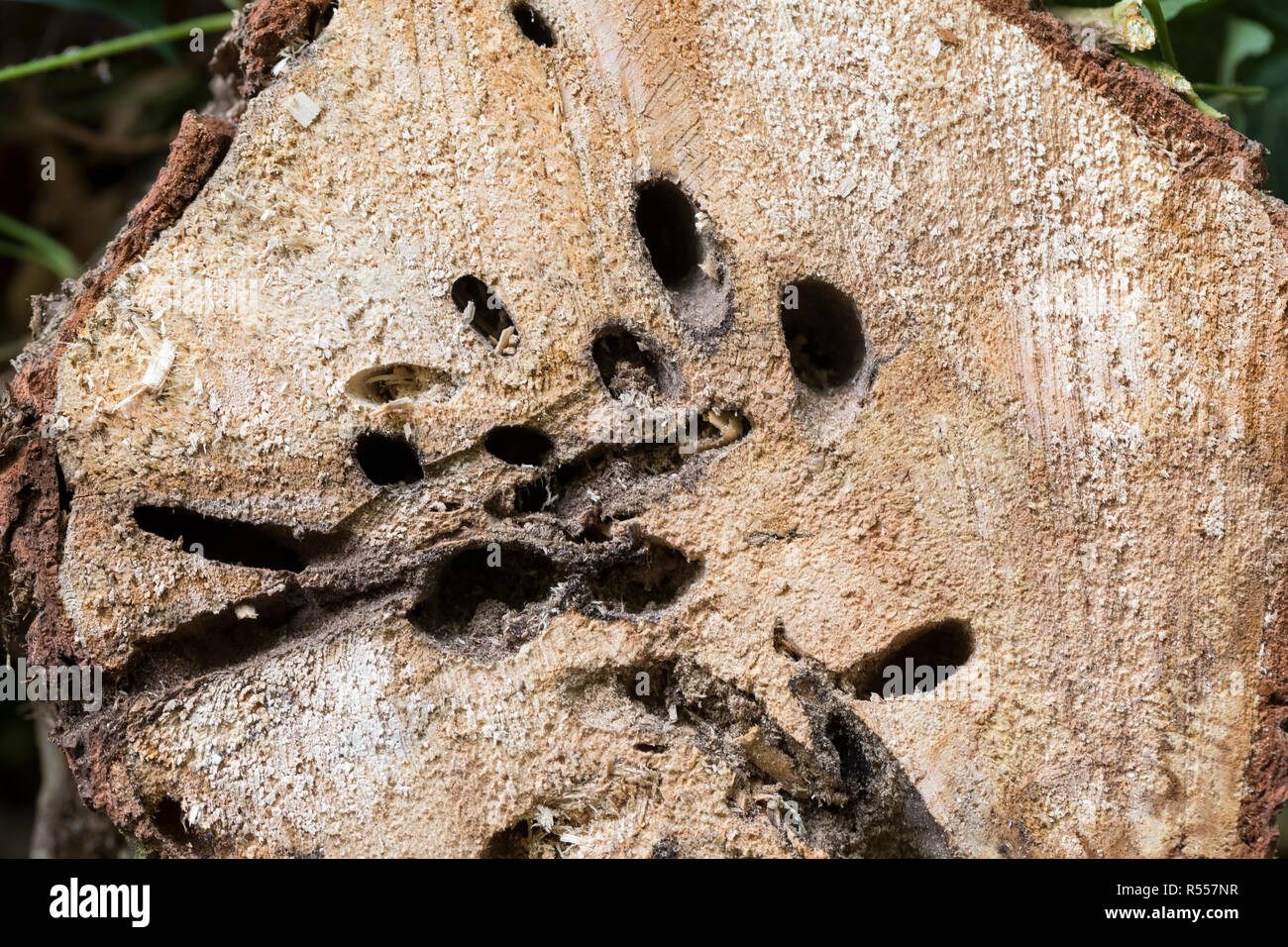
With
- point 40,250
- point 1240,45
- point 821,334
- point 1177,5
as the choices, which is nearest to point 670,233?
point 821,334

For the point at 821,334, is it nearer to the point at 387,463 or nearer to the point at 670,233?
the point at 670,233

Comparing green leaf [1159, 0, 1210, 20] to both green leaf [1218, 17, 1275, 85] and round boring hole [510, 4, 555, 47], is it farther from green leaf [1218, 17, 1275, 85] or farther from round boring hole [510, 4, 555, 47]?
round boring hole [510, 4, 555, 47]

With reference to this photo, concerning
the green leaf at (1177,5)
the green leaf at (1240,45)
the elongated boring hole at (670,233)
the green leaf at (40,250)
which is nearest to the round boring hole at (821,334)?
the elongated boring hole at (670,233)

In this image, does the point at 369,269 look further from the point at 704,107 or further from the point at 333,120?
the point at 704,107

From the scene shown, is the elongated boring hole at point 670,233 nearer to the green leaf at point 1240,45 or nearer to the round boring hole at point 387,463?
the round boring hole at point 387,463

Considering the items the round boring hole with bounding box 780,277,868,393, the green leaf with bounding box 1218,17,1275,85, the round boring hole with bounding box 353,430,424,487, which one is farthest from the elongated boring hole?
the green leaf with bounding box 1218,17,1275,85
